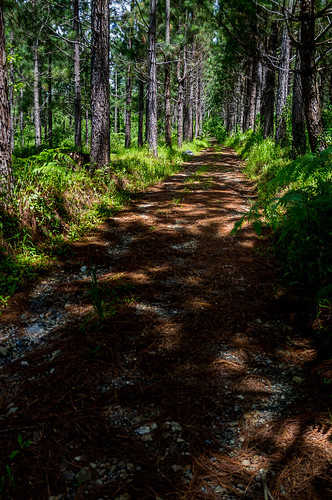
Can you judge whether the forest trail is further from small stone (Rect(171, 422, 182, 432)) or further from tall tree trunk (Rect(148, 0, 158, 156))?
tall tree trunk (Rect(148, 0, 158, 156))

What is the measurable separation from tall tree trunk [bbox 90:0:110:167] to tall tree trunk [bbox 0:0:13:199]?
281cm

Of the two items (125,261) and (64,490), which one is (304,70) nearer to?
(125,261)

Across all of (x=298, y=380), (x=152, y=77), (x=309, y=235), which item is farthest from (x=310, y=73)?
(x=152, y=77)

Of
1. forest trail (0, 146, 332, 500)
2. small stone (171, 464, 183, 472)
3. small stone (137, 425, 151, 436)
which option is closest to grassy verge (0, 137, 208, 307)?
forest trail (0, 146, 332, 500)

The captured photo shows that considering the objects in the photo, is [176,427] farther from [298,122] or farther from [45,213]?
[298,122]

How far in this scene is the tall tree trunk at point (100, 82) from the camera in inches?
252

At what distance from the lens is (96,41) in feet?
21.2

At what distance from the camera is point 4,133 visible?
4008mm

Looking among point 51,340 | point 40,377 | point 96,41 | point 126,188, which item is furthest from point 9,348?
point 96,41

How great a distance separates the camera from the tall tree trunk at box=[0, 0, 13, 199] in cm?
385

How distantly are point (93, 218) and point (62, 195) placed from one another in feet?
2.03

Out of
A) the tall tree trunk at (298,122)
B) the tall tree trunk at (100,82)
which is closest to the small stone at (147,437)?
the tall tree trunk at (100,82)

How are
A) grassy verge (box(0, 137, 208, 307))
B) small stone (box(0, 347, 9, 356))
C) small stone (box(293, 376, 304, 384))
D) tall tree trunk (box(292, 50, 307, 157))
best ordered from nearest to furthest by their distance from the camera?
1. small stone (box(293, 376, 304, 384))
2. small stone (box(0, 347, 9, 356))
3. grassy verge (box(0, 137, 208, 307))
4. tall tree trunk (box(292, 50, 307, 157))

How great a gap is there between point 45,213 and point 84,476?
351 centimetres
